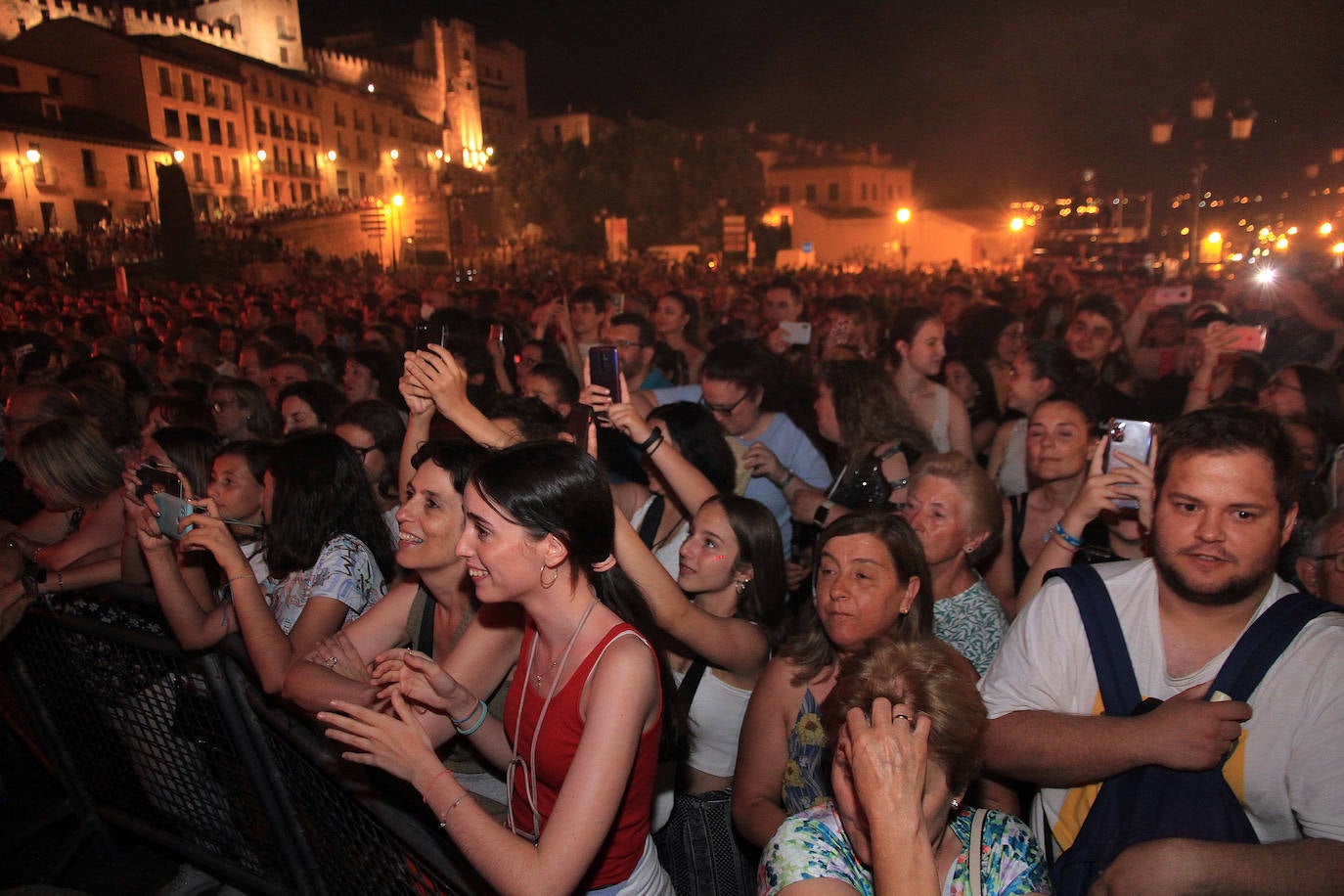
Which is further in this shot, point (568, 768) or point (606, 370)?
point (606, 370)

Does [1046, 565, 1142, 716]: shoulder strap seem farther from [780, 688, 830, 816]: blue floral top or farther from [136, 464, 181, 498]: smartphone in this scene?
[136, 464, 181, 498]: smartphone

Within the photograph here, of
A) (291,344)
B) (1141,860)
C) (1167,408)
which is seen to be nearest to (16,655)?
(1141,860)

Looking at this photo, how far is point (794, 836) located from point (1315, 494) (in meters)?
3.25

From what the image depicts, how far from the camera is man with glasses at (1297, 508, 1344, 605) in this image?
2604 mm

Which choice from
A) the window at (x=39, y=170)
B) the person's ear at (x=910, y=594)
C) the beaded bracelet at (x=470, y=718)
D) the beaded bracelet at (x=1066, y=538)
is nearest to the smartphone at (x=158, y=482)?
the beaded bracelet at (x=470, y=718)

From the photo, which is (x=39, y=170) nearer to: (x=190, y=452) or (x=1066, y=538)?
(x=190, y=452)

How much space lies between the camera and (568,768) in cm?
198

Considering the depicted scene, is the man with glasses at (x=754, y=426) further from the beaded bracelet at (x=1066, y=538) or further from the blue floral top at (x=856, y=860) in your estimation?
the blue floral top at (x=856, y=860)

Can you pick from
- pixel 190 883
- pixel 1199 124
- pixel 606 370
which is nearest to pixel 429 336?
pixel 606 370

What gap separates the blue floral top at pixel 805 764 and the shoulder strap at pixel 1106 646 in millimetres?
700

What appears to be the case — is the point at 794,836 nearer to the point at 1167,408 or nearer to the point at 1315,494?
the point at 1315,494

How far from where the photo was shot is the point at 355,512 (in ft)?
11.0

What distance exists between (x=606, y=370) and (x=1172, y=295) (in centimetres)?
569

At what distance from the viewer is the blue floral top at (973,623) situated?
3023 millimetres
